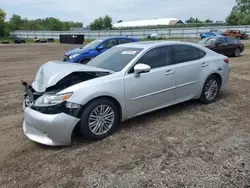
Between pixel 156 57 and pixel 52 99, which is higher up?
pixel 156 57

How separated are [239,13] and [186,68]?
75.6 metres

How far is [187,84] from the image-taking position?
487cm

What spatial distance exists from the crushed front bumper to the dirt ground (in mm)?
169

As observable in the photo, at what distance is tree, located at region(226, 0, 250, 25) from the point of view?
66.4 m

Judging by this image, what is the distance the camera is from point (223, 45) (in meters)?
14.8

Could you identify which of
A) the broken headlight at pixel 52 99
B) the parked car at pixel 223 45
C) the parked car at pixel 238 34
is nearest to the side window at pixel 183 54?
the broken headlight at pixel 52 99

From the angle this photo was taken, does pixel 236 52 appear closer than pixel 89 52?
No

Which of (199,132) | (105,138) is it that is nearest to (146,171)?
(105,138)

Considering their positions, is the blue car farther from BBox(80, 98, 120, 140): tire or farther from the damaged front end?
BBox(80, 98, 120, 140): tire

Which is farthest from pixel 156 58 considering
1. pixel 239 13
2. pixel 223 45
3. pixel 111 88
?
pixel 239 13

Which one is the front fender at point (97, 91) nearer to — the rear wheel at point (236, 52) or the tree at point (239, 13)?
the rear wheel at point (236, 52)

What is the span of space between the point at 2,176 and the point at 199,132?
9.76 ft

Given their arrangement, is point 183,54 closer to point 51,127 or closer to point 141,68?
point 141,68

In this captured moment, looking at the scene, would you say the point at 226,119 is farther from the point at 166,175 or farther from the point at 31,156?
the point at 31,156
